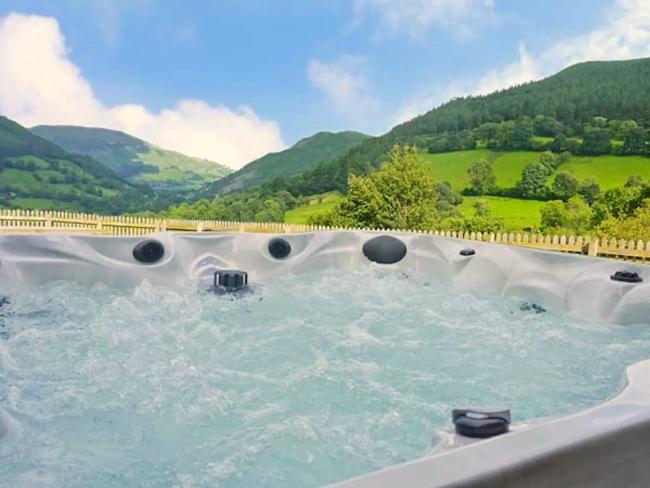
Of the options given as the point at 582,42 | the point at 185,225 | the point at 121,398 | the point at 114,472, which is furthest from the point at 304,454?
the point at 582,42

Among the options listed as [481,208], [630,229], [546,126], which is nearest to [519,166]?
[546,126]

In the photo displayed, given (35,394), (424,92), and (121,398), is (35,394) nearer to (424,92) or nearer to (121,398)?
(121,398)

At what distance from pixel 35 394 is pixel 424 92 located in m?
58.3

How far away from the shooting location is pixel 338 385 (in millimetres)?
2150

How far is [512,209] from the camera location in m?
27.8

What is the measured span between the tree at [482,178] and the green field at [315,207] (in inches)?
277

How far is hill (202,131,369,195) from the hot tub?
5165 centimetres

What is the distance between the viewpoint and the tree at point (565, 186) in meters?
27.8

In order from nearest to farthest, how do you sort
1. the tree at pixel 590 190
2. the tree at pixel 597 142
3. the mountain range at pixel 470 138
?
the tree at pixel 590 190
the tree at pixel 597 142
the mountain range at pixel 470 138

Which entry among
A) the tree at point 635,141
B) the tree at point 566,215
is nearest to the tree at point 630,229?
the tree at point 566,215

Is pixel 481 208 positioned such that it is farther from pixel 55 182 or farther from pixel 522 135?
pixel 55 182

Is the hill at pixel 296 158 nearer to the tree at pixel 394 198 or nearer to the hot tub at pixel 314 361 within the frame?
the tree at pixel 394 198

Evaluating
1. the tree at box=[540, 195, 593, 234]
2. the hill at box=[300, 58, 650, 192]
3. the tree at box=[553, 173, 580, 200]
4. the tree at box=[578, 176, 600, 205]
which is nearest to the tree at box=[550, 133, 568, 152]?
the hill at box=[300, 58, 650, 192]

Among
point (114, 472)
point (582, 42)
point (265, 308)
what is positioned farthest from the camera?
point (582, 42)
